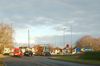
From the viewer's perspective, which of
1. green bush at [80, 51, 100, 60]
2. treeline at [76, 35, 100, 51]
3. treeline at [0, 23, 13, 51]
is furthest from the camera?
treeline at [76, 35, 100, 51]

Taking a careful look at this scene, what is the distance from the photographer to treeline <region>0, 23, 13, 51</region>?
11622 cm

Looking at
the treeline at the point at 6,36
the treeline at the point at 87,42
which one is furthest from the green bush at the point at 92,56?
the treeline at the point at 87,42

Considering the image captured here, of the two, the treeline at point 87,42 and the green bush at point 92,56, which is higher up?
the treeline at point 87,42

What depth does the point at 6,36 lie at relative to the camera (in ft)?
388

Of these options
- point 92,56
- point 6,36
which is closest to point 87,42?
point 6,36

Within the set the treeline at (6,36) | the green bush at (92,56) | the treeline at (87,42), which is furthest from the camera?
A: the treeline at (87,42)

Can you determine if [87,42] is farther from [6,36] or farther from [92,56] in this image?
[92,56]

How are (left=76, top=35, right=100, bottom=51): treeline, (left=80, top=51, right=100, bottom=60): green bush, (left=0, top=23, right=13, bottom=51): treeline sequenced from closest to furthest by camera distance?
(left=80, top=51, right=100, bottom=60): green bush < (left=0, top=23, right=13, bottom=51): treeline < (left=76, top=35, right=100, bottom=51): treeline

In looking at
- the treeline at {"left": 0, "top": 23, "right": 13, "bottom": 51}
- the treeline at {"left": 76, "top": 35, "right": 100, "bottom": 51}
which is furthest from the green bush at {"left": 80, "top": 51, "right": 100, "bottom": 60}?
the treeline at {"left": 76, "top": 35, "right": 100, "bottom": 51}

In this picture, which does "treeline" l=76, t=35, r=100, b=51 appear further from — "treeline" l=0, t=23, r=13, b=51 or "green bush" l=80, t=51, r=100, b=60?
"green bush" l=80, t=51, r=100, b=60

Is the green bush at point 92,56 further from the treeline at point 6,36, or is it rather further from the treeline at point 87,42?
the treeline at point 87,42

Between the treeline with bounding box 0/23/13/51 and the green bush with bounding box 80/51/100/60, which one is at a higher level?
the treeline with bounding box 0/23/13/51

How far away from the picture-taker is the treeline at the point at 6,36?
11622 centimetres

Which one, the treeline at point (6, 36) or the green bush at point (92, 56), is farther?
the treeline at point (6, 36)
